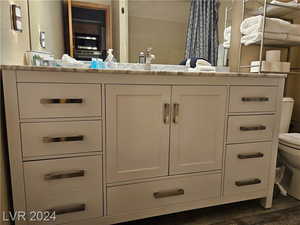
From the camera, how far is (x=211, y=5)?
5.66 feet

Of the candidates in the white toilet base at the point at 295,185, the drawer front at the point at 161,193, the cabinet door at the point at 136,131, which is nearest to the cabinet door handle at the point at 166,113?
the cabinet door at the point at 136,131

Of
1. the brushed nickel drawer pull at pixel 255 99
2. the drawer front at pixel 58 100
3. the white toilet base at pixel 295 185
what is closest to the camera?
the drawer front at pixel 58 100

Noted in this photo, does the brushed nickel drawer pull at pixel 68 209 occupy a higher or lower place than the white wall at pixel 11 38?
lower

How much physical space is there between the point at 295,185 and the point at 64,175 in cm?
166

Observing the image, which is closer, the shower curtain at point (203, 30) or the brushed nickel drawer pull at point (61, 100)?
the brushed nickel drawer pull at point (61, 100)

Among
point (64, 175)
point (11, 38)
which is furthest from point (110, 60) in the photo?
point (64, 175)

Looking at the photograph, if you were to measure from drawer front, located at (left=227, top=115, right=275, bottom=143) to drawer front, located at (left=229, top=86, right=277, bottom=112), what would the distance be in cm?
5

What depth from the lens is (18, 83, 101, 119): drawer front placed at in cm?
90

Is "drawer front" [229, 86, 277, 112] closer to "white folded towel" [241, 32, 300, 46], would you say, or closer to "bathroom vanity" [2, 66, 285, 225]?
"bathroom vanity" [2, 66, 285, 225]

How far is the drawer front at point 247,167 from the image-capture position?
50.0 inches

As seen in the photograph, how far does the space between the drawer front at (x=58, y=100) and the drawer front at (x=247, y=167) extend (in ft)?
2.76

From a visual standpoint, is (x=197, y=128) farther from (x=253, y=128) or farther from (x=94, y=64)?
(x=94, y=64)

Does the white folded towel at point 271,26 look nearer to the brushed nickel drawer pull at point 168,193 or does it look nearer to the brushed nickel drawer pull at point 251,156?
the brushed nickel drawer pull at point 251,156

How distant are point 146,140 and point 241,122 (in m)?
0.60
